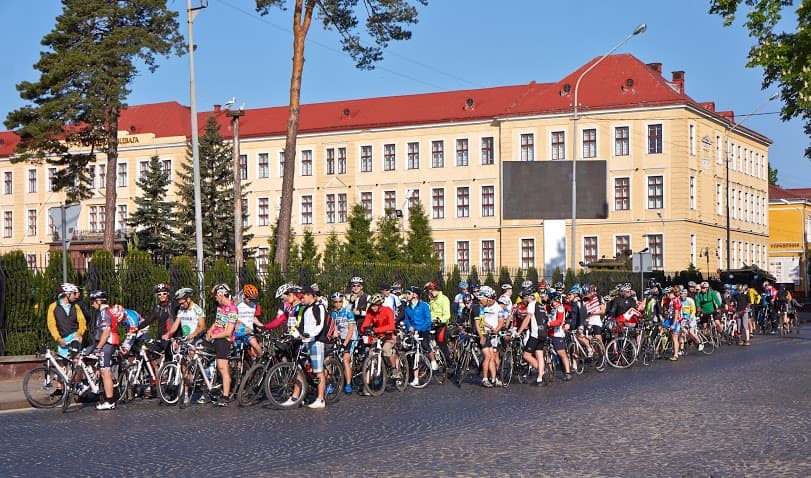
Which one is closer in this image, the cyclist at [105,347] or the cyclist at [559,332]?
the cyclist at [105,347]

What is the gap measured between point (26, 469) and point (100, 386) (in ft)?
22.4

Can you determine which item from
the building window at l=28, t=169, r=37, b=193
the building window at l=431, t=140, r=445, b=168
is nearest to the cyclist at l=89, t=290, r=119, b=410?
the building window at l=431, t=140, r=445, b=168

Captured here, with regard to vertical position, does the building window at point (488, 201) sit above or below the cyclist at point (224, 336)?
above

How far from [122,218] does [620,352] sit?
242 feet

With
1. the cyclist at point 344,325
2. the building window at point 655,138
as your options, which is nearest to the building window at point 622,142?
the building window at point 655,138

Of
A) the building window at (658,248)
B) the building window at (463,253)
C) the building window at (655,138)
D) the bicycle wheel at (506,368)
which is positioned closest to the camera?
the bicycle wheel at (506,368)

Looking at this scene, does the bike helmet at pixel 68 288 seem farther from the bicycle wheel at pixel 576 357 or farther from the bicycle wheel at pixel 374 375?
the bicycle wheel at pixel 576 357

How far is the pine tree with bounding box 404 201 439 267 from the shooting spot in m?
77.3

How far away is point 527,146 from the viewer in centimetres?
8531

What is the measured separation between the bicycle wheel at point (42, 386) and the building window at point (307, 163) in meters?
74.0

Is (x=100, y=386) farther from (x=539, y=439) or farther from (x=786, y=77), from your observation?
(x=786, y=77)

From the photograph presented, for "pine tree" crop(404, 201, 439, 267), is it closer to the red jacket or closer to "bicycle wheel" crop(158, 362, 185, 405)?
the red jacket

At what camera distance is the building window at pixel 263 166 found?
93.6 meters

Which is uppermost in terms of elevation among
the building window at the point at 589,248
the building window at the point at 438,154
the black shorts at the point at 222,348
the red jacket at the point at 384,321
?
the building window at the point at 438,154
